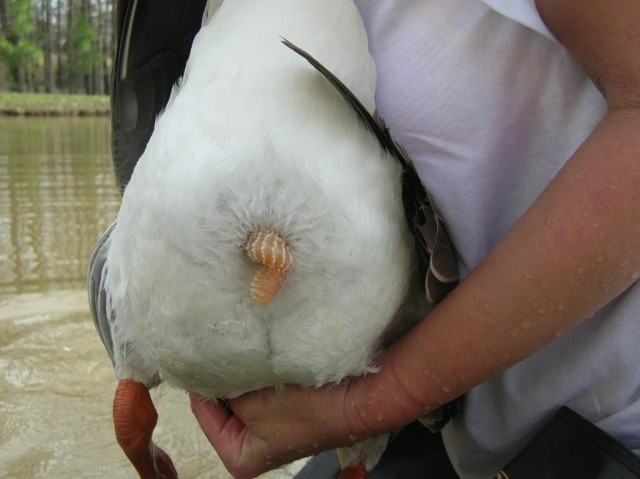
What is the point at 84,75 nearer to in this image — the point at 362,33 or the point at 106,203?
the point at 106,203

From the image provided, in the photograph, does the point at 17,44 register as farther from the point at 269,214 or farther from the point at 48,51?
the point at 269,214

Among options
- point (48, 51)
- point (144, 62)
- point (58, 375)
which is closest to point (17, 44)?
point (48, 51)

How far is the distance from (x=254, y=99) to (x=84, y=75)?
2829 centimetres

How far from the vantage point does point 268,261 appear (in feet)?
3.03

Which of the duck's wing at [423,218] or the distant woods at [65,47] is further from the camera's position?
the distant woods at [65,47]

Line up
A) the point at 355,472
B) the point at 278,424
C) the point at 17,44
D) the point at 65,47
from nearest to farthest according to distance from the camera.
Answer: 1. the point at 278,424
2. the point at 355,472
3. the point at 17,44
4. the point at 65,47

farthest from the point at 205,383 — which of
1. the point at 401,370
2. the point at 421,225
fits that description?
the point at 421,225

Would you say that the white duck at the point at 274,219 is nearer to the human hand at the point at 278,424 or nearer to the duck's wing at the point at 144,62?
the human hand at the point at 278,424

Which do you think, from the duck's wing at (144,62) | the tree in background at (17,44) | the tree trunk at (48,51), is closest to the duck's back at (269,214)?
the duck's wing at (144,62)

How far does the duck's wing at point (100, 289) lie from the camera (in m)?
1.30

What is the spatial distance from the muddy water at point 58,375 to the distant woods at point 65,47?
907 inches

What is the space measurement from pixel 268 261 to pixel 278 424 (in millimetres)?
325

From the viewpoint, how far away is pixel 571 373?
39.9 inches

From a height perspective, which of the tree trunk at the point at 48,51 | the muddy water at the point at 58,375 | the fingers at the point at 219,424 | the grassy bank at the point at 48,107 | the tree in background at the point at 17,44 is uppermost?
the fingers at the point at 219,424
